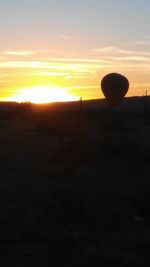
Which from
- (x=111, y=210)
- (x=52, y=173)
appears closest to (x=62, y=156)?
(x=52, y=173)

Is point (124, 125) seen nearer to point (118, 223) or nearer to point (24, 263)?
point (118, 223)

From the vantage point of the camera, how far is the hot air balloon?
58281 mm

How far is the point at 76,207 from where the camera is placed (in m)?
15.3

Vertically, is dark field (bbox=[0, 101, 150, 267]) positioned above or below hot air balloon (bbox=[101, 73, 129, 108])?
below

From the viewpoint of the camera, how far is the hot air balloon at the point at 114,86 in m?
58.3

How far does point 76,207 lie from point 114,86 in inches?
1736

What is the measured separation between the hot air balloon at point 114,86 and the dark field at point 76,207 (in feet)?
96.1

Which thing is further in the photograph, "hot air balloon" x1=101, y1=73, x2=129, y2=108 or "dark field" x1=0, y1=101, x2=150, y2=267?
"hot air balloon" x1=101, y1=73, x2=129, y2=108

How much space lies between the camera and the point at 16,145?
33.3 m

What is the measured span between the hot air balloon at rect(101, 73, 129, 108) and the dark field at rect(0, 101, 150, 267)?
2929cm

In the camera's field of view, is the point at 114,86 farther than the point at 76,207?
Yes

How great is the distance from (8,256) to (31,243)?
1.02 m

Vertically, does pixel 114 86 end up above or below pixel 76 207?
above

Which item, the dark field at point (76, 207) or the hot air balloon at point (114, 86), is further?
the hot air balloon at point (114, 86)
